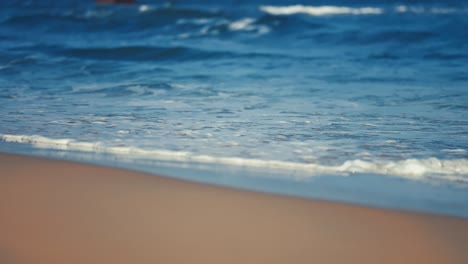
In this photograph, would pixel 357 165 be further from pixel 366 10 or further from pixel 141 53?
pixel 366 10

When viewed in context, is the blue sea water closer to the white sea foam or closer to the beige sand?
the beige sand

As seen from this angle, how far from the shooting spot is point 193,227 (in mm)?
2932

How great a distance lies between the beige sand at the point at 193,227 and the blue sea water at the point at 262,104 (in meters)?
0.25

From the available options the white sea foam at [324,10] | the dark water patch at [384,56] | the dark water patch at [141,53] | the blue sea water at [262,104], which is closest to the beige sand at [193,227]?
the blue sea water at [262,104]

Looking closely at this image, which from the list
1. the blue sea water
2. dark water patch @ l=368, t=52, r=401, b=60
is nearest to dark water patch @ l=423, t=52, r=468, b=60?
the blue sea water

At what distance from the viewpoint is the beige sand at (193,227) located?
2645 mm

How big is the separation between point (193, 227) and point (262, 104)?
127 inches

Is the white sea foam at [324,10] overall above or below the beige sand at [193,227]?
above

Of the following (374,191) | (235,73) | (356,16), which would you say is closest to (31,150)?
(374,191)

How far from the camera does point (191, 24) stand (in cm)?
1396

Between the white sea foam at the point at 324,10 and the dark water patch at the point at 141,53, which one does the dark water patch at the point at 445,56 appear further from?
the white sea foam at the point at 324,10

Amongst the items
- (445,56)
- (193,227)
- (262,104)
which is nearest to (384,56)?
(445,56)

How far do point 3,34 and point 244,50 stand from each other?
4.85m

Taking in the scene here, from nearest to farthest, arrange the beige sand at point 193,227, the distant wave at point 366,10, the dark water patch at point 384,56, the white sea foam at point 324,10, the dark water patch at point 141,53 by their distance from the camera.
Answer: the beige sand at point 193,227
the dark water patch at point 384,56
the dark water patch at point 141,53
the distant wave at point 366,10
the white sea foam at point 324,10
